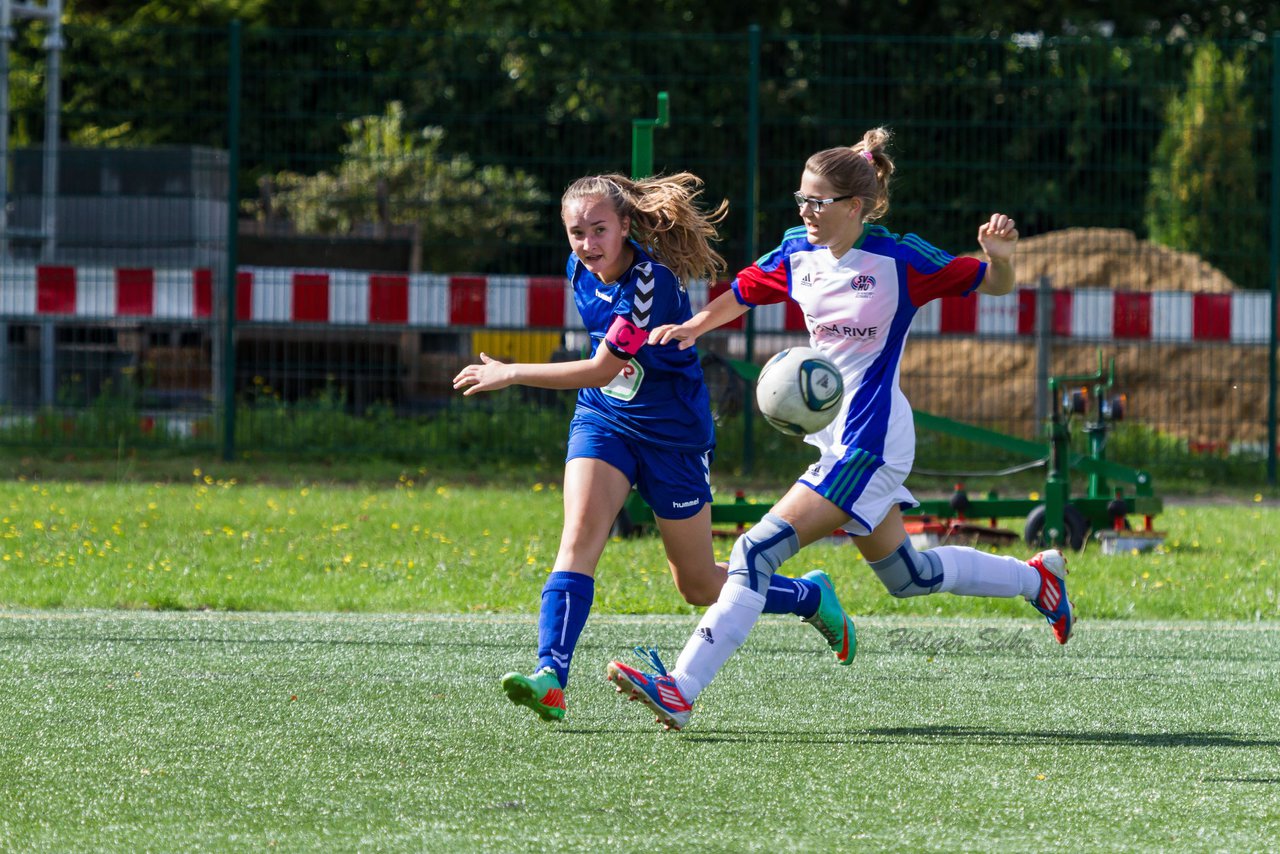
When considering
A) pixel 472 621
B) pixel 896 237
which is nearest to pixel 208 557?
pixel 472 621

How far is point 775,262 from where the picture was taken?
5168 mm

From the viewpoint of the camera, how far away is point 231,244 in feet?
41.7

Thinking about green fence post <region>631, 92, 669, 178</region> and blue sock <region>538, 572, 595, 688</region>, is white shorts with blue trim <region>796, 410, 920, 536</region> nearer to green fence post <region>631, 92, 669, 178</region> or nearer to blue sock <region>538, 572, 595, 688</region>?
blue sock <region>538, 572, 595, 688</region>

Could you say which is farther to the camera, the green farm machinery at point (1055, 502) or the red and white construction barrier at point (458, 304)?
the red and white construction barrier at point (458, 304)

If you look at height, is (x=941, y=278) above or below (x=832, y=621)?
above

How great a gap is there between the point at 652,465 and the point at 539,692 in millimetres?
822

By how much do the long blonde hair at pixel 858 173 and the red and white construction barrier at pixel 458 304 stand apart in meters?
7.06

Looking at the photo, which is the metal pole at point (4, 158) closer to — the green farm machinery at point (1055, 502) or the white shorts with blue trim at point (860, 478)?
the green farm machinery at point (1055, 502)

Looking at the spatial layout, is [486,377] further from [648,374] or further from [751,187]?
[751,187]

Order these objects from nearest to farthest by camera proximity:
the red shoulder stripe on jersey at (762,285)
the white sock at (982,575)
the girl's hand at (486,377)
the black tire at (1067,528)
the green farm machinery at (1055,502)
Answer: the girl's hand at (486,377), the red shoulder stripe on jersey at (762,285), the white sock at (982,575), the green farm machinery at (1055,502), the black tire at (1067,528)

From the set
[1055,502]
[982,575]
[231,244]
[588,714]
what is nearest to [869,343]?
[982,575]

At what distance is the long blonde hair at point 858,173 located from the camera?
195 inches

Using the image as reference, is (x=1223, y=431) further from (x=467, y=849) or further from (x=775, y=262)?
(x=467, y=849)

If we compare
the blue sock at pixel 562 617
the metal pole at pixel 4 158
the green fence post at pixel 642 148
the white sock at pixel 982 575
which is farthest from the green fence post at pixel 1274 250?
the metal pole at pixel 4 158
